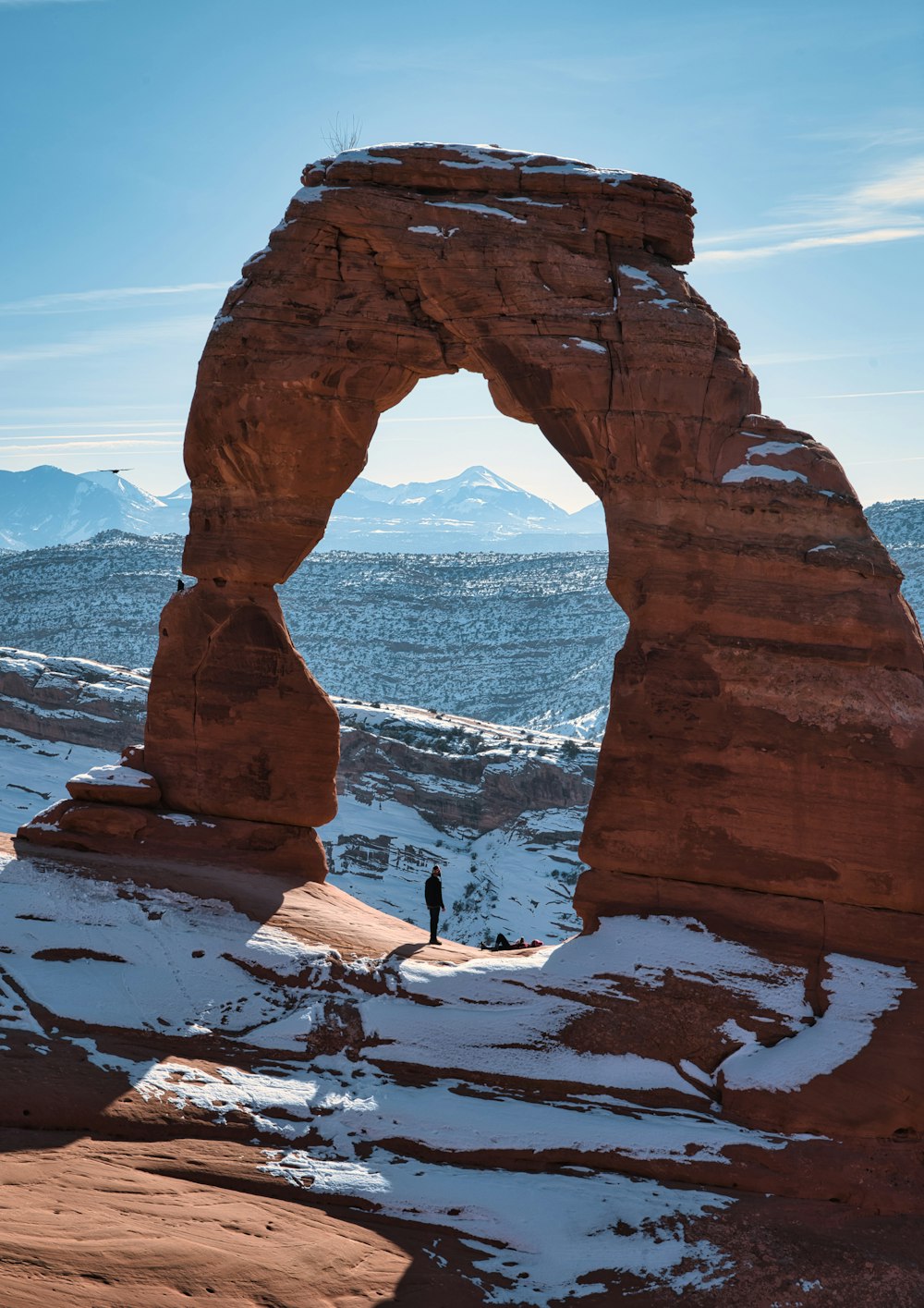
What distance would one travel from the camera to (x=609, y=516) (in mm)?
18188

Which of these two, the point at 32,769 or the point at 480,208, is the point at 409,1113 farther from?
the point at 32,769

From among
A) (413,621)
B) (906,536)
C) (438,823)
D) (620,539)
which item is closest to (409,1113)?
(620,539)

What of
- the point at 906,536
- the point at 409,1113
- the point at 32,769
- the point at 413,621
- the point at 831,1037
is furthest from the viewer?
the point at 413,621

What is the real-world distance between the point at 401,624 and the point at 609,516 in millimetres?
63569

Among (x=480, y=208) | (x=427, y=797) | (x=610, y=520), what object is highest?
(x=480, y=208)

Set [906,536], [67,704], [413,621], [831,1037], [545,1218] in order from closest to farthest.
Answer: [545,1218]
[831,1037]
[67,704]
[906,536]
[413,621]

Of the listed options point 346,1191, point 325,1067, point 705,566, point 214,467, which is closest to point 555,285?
point 705,566

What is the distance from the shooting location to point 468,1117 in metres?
15.0

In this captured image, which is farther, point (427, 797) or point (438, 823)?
point (427, 797)

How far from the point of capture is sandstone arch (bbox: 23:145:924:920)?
1688 cm

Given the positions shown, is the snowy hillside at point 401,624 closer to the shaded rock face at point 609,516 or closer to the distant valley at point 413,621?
the distant valley at point 413,621

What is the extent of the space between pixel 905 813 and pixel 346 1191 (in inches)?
315

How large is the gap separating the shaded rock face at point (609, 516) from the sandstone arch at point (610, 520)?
3cm

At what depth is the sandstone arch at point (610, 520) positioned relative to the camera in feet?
55.4
